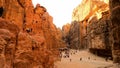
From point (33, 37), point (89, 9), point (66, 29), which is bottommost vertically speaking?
point (33, 37)

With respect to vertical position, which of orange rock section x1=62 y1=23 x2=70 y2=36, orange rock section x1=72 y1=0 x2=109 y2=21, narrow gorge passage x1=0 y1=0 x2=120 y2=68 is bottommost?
narrow gorge passage x1=0 y1=0 x2=120 y2=68

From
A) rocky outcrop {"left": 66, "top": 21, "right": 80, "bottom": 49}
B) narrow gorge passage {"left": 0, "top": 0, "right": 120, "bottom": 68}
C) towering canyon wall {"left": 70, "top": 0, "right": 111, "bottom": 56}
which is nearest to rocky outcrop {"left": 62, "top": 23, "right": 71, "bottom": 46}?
rocky outcrop {"left": 66, "top": 21, "right": 80, "bottom": 49}

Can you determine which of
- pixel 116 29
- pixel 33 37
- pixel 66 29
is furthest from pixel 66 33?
pixel 33 37

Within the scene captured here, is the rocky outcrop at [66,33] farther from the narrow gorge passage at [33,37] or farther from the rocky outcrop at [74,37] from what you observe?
the narrow gorge passage at [33,37]

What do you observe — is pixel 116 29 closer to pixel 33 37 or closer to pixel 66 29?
pixel 33 37

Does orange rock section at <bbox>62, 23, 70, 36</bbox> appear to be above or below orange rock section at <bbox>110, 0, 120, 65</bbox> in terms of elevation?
above

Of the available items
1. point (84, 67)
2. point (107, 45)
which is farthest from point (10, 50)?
point (107, 45)

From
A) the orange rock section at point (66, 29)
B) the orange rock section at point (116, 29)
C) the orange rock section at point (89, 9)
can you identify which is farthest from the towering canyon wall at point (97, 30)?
the orange rock section at point (116, 29)

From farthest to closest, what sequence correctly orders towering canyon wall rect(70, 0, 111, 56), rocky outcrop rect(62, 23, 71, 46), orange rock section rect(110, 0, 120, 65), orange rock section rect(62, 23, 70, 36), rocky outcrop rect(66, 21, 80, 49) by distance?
1. orange rock section rect(62, 23, 70, 36)
2. rocky outcrop rect(62, 23, 71, 46)
3. rocky outcrop rect(66, 21, 80, 49)
4. towering canyon wall rect(70, 0, 111, 56)
5. orange rock section rect(110, 0, 120, 65)

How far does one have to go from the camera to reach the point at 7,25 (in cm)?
1238

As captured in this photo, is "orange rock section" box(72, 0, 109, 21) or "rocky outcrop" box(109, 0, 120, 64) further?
"orange rock section" box(72, 0, 109, 21)

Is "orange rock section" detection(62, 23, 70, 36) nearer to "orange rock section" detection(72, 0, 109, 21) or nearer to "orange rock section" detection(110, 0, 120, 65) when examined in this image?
"orange rock section" detection(72, 0, 109, 21)

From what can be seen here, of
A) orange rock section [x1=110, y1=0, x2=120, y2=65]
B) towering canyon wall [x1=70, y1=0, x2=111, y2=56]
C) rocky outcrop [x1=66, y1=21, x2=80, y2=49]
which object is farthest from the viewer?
rocky outcrop [x1=66, y1=21, x2=80, y2=49]

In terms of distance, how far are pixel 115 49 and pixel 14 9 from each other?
13676 mm
